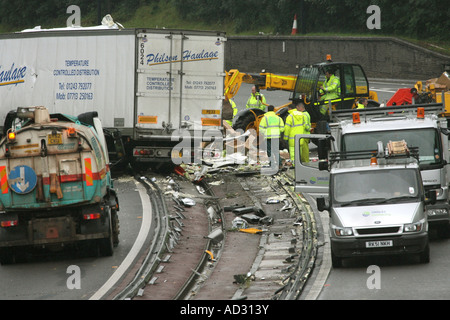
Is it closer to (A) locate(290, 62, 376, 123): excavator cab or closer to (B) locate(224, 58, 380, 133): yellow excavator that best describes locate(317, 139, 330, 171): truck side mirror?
(B) locate(224, 58, 380, 133): yellow excavator

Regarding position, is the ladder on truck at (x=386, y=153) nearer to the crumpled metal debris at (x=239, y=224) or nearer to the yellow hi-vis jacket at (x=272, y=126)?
the crumpled metal debris at (x=239, y=224)

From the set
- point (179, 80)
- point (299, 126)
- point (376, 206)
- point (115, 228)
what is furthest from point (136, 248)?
point (299, 126)

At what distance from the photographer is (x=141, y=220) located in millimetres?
19344

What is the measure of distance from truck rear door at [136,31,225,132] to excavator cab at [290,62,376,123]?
15.4 feet

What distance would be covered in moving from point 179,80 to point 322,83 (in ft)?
19.4

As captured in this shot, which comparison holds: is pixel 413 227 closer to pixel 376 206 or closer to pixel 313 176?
pixel 376 206

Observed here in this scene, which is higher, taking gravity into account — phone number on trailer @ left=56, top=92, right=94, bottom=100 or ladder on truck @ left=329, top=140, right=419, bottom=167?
phone number on trailer @ left=56, top=92, right=94, bottom=100

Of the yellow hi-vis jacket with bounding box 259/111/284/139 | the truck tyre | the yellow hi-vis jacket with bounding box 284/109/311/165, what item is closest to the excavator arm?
the yellow hi-vis jacket with bounding box 259/111/284/139

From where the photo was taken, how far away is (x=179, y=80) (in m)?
23.4

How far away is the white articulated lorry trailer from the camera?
76.8 ft

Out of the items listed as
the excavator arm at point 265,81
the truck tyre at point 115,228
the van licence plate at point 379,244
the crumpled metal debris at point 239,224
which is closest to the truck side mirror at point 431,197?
the van licence plate at point 379,244

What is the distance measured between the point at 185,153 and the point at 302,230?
20.2 ft

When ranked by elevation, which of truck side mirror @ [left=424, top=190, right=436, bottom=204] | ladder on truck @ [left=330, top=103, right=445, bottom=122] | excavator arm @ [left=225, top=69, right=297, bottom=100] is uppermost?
excavator arm @ [left=225, top=69, right=297, bottom=100]
